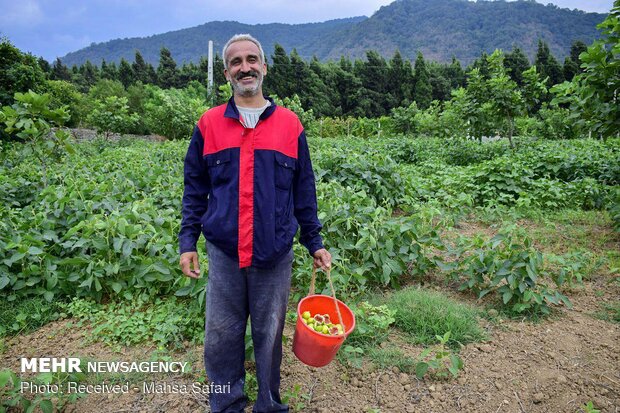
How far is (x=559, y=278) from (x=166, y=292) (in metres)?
2.79

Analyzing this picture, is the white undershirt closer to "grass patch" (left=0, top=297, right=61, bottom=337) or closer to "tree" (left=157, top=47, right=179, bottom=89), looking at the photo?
"grass patch" (left=0, top=297, right=61, bottom=337)

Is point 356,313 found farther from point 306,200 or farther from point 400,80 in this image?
point 400,80

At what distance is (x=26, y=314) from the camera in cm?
277

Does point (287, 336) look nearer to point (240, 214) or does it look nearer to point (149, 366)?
point (149, 366)

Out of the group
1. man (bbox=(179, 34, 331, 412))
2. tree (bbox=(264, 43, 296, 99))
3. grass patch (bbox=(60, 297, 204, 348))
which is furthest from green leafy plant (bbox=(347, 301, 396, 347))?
tree (bbox=(264, 43, 296, 99))

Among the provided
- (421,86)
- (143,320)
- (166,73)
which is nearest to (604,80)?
(143,320)

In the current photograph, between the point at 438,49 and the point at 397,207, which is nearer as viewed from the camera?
the point at 397,207

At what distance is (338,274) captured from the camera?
2.77 meters

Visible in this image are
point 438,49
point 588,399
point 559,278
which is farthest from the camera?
point 438,49

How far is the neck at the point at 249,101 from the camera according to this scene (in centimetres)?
180

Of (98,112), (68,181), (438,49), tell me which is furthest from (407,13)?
(68,181)

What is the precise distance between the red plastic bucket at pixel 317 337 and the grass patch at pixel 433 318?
0.77 m

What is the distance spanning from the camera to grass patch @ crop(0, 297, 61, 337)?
8.94 feet

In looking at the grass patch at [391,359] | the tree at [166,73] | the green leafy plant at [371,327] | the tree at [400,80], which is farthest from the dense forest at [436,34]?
the grass patch at [391,359]
